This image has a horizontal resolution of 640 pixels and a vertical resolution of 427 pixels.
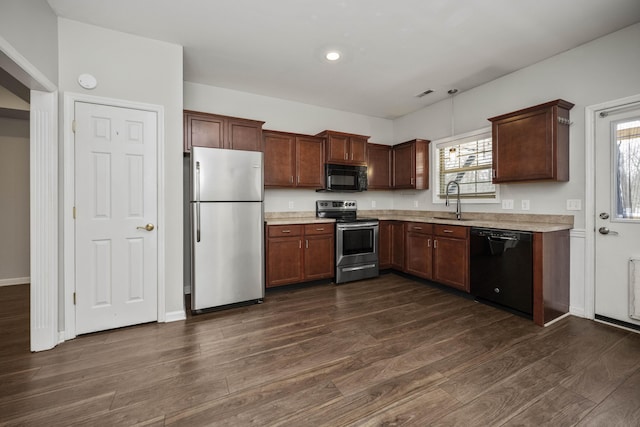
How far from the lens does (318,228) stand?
3.97 m

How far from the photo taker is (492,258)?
3088 mm

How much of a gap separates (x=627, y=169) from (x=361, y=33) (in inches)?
110

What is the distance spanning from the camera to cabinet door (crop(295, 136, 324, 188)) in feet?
13.6

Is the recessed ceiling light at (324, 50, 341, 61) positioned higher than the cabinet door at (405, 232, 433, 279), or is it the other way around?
the recessed ceiling light at (324, 50, 341, 61)

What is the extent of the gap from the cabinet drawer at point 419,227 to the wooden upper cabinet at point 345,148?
1272 mm

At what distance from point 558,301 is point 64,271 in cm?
465

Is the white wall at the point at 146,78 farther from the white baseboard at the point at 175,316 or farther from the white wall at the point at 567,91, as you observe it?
the white wall at the point at 567,91

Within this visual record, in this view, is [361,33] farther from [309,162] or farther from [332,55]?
[309,162]

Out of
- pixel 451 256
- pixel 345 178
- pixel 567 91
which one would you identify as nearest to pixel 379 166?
pixel 345 178

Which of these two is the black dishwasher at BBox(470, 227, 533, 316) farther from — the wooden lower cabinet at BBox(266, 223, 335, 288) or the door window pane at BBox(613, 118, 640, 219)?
the wooden lower cabinet at BBox(266, 223, 335, 288)

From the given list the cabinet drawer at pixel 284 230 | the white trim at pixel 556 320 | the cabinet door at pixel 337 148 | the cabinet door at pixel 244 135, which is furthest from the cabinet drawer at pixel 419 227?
the cabinet door at pixel 244 135

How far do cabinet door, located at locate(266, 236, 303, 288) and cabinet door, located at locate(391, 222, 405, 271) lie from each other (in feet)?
5.29

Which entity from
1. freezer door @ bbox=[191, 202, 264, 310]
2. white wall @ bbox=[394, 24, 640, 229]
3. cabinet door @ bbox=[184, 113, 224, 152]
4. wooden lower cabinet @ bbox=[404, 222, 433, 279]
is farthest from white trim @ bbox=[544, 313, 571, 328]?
cabinet door @ bbox=[184, 113, 224, 152]

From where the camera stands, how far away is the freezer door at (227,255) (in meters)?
3.00
